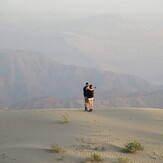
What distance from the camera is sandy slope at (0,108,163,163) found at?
7867mm

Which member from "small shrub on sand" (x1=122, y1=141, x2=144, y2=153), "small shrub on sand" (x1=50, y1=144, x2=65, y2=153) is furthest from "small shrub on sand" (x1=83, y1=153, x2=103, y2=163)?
"small shrub on sand" (x1=122, y1=141, x2=144, y2=153)

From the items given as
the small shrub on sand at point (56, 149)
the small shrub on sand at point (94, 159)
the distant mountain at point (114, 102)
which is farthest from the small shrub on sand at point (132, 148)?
the distant mountain at point (114, 102)

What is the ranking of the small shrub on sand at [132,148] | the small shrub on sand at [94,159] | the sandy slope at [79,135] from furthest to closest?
the small shrub on sand at [132,148]
the sandy slope at [79,135]
the small shrub on sand at [94,159]

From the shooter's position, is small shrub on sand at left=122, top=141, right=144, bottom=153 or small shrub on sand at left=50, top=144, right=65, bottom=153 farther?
small shrub on sand at left=122, top=141, right=144, bottom=153

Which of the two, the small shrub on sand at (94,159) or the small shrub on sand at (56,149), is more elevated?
the small shrub on sand at (56,149)

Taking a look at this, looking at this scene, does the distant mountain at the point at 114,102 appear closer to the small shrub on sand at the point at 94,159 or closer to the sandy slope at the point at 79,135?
the sandy slope at the point at 79,135

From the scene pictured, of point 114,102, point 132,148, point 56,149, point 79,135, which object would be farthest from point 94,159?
point 114,102

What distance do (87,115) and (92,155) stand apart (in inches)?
246

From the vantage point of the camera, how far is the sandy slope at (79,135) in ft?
25.8

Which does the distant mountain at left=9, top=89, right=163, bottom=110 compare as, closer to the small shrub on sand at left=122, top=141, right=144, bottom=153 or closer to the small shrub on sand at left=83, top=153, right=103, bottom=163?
the small shrub on sand at left=122, top=141, right=144, bottom=153

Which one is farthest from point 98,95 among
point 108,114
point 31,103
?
point 108,114

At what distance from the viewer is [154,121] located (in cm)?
1292

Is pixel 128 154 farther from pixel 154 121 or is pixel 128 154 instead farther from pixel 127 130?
pixel 154 121

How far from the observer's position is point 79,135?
993 cm
